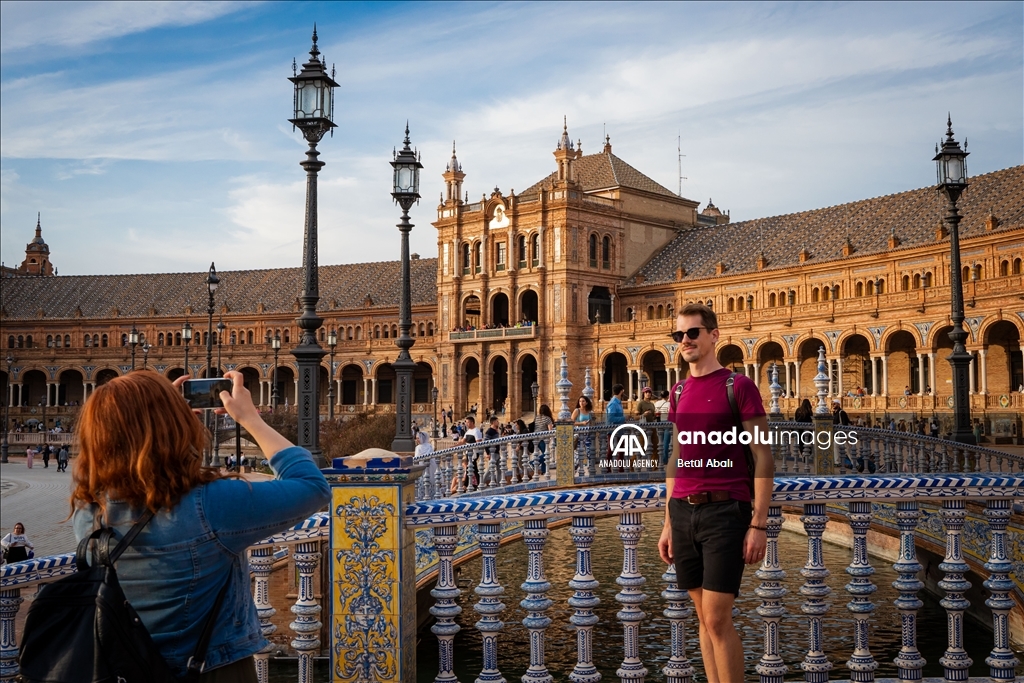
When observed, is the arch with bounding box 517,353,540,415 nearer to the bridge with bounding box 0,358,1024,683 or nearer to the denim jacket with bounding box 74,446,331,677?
the bridge with bounding box 0,358,1024,683

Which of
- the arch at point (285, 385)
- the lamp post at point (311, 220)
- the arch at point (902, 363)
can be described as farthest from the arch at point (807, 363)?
the arch at point (285, 385)

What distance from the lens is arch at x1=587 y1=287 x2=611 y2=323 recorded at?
5744 centimetres

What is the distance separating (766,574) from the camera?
4.60 meters

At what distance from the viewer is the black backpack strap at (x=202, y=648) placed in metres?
2.82

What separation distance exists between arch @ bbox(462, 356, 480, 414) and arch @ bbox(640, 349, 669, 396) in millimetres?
10895

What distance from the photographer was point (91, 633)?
2.65 meters

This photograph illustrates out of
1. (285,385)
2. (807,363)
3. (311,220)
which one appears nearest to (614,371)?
(807,363)

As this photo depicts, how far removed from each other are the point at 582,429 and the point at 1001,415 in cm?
2242

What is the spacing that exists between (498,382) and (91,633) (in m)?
58.3

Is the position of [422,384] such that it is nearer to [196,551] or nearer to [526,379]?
[526,379]

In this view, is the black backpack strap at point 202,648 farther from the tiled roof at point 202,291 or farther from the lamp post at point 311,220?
the tiled roof at point 202,291

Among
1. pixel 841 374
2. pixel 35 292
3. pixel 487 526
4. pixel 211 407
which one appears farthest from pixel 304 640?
pixel 35 292

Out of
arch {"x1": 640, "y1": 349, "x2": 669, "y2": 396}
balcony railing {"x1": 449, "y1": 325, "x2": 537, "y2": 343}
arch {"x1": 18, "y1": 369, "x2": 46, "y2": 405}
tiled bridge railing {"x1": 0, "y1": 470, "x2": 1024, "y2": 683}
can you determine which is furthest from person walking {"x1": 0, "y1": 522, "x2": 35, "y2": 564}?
arch {"x1": 18, "y1": 369, "x2": 46, "y2": 405}

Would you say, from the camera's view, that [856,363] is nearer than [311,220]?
No
